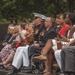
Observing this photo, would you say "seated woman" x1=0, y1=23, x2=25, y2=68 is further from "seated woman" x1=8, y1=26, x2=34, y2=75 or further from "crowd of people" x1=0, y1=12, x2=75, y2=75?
"seated woman" x1=8, y1=26, x2=34, y2=75

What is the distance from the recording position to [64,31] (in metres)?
9.80

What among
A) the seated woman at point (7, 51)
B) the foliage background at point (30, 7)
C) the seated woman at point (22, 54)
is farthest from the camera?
the foliage background at point (30, 7)

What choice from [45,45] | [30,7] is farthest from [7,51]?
[30,7]

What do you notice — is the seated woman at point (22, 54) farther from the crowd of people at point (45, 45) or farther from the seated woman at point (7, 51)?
the seated woman at point (7, 51)

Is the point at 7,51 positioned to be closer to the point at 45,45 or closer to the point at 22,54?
the point at 22,54

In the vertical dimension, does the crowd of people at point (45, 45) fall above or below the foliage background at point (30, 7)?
below

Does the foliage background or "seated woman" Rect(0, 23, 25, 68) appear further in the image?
the foliage background

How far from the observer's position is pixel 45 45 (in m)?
9.52

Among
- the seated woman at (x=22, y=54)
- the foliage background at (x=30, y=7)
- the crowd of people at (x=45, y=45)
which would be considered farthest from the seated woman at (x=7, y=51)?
the foliage background at (x=30, y=7)

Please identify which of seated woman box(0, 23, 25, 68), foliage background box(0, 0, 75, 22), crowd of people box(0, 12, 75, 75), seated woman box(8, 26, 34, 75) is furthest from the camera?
foliage background box(0, 0, 75, 22)

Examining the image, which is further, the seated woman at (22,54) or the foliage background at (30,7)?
the foliage background at (30,7)

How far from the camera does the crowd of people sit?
330 inches

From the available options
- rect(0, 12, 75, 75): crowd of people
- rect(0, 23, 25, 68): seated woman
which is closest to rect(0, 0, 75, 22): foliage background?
rect(0, 12, 75, 75): crowd of people

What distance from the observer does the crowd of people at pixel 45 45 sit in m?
8.38
